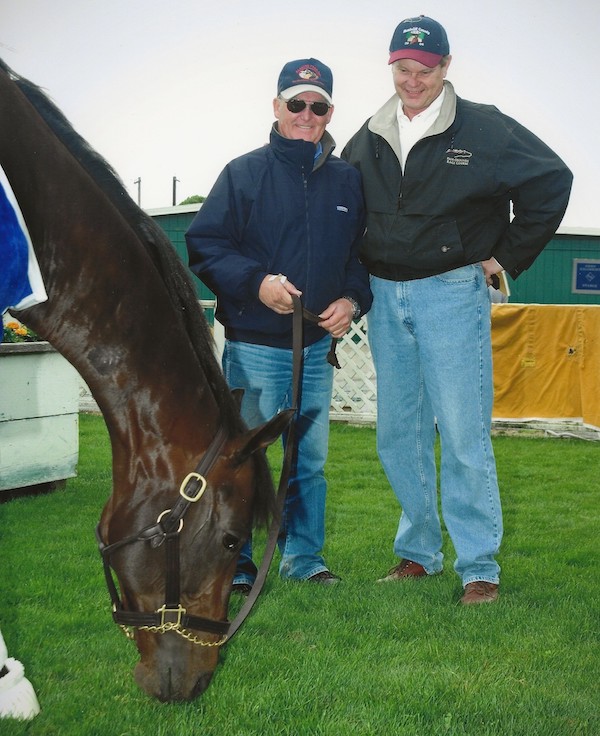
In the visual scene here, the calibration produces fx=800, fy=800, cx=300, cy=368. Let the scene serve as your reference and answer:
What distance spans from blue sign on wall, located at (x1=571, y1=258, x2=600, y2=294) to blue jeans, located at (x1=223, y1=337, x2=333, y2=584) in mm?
13108

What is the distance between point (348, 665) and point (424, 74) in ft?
7.31

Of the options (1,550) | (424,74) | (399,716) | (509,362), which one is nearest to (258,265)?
(424,74)

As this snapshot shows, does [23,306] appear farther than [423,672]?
No

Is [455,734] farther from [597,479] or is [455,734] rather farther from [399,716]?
[597,479]

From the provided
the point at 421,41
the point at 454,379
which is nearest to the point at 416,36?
the point at 421,41

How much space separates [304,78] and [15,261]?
69.8 inches

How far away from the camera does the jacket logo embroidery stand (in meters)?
3.13

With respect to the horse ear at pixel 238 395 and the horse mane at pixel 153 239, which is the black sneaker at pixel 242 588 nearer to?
the horse ear at pixel 238 395

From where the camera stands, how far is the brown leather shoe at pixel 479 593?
10.5ft

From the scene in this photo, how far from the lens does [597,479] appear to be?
248 inches

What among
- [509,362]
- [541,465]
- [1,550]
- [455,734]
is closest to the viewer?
[455,734]

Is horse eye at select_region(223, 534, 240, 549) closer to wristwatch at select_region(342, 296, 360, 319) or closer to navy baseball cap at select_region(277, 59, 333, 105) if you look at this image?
wristwatch at select_region(342, 296, 360, 319)

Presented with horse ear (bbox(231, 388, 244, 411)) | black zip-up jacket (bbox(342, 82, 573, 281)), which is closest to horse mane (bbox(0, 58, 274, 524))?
horse ear (bbox(231, 388, 244, 411))

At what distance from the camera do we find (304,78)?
3086 millimetres
